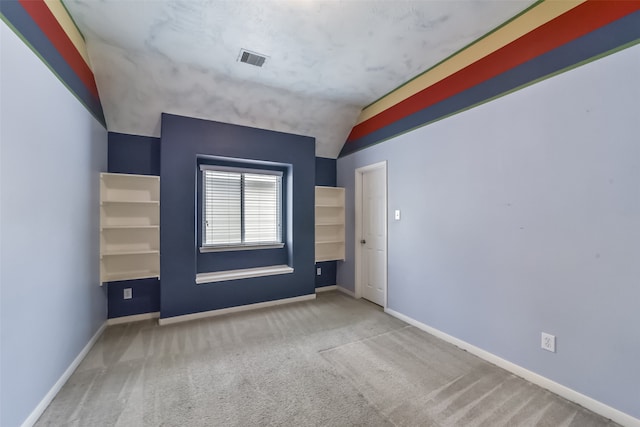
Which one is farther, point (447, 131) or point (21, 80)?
point (447, 131)

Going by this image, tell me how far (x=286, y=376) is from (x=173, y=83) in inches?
134

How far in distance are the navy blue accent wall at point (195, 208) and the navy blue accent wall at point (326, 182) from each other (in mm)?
523

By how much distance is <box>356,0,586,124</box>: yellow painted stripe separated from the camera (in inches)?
79.0

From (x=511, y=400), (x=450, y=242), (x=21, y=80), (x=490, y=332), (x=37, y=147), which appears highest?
(x=21, y=80)

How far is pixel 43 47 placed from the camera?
1.80 meters

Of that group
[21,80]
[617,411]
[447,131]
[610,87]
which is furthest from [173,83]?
[617,411]

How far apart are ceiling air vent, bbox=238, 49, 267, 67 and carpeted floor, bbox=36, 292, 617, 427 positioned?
10.2ft

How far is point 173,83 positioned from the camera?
3.00 m

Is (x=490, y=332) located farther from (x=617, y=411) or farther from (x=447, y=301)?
(x=617, y=411)

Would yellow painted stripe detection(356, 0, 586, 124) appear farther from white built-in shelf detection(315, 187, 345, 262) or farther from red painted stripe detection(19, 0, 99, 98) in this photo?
red painted stripe detection(19, 0, 99, 98)

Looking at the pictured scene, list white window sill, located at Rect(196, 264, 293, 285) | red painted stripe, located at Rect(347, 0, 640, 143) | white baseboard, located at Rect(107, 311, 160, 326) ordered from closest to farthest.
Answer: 1. red painted stripe, located at Rect(347, 0, 640, 143)
2. white baseboard, located at Rect(107, 311, 160, 326)
3. white window sill, located at Rect(196, 264, 293, 285)

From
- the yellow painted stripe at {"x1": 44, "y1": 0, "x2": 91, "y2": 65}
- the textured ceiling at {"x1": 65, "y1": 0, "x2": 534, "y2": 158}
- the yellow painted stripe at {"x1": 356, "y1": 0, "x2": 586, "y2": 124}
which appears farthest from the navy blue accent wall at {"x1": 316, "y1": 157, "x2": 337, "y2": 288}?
the yellow painted stripe at {"x1": 44, "y1": 0, "x2": 91, "y2": 65}

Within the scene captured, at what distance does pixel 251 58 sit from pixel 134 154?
2.02m

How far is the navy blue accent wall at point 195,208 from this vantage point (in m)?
3.24
